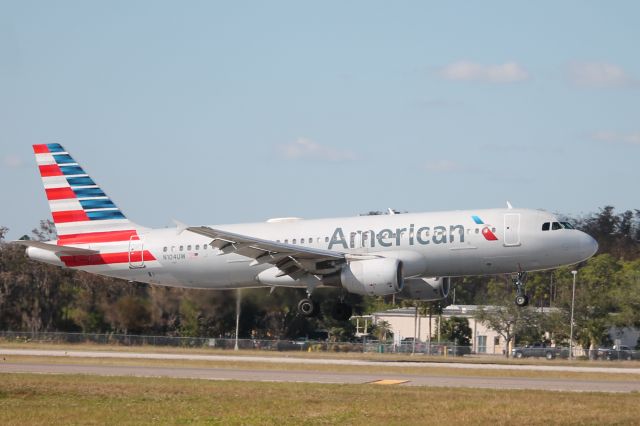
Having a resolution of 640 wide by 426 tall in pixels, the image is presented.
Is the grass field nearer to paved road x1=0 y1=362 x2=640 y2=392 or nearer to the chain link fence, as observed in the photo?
paved road x1=0 y1=362 x2=640 y2=392

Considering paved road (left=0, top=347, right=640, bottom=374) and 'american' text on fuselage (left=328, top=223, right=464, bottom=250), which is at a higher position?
'american' text on fuselage (left=328, top=223, right=464, bottom=250)

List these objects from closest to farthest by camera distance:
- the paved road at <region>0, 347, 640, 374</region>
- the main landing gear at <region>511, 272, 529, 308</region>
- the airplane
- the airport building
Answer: the paved road at <region>0, 347, 640, 374</region> → the airplane → the main landing gear at <region>511, 272, 529, 308</region> → the airport building

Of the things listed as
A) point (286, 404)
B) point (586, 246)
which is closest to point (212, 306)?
point (586, 246)

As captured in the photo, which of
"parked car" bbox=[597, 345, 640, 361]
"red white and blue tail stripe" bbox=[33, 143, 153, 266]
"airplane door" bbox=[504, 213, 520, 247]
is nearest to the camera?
"airplane door" bbox=[504, 213, 520, 247]

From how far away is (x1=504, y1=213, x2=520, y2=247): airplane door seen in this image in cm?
4778

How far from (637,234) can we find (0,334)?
10208 centimetres

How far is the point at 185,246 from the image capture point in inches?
2130

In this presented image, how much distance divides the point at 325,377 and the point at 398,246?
490 inches

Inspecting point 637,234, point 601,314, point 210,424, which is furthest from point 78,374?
point 637,234

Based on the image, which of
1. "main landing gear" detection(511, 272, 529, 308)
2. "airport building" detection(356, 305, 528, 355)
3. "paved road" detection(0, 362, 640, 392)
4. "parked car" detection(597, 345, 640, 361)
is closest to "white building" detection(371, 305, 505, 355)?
"airport building" detection(356, 305, 528, 355)

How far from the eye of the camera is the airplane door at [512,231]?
47781 mm

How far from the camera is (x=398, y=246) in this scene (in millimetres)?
49500

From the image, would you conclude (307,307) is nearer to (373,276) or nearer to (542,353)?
(373,276)

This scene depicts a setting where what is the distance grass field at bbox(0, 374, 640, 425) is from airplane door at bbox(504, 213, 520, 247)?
15679 mm
